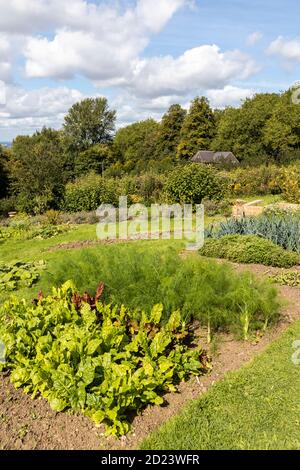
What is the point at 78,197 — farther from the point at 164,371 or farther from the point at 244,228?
the point at 164,371

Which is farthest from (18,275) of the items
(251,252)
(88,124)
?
(88,124)

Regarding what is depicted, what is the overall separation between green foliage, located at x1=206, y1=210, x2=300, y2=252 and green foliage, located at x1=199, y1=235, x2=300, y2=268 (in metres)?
0.49

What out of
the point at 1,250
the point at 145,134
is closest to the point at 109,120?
the point at 145,134

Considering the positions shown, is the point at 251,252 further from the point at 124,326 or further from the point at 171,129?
the point at 171,129

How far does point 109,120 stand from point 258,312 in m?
51.8

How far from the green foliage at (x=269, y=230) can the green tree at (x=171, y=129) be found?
125 ft

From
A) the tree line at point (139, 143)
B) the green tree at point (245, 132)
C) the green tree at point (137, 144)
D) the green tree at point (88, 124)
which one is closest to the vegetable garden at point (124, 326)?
the tree line at point (139, 143)

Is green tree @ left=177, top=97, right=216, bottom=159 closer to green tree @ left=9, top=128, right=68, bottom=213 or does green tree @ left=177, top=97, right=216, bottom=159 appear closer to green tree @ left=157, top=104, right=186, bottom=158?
green tree @ left=157, top=104, right=186, bottom=158

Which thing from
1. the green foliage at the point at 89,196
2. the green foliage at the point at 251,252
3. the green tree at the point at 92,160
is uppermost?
the green tree at the point at 92,160

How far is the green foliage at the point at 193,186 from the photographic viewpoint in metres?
13.1

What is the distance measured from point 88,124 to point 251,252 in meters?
47.9

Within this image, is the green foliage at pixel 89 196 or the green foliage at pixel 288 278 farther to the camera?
the green foliage at pixel 89 196

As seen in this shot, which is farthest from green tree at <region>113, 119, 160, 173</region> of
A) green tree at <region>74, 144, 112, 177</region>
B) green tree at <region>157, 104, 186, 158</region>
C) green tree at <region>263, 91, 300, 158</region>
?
green tree at <region>263, 91, 300, 158</region>

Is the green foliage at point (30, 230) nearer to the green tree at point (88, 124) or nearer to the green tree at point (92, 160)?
the green tree at point (92, 160)
